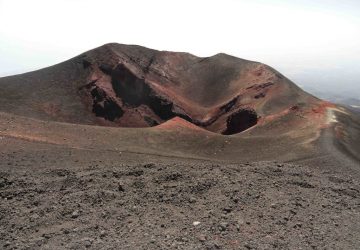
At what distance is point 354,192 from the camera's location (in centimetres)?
1881

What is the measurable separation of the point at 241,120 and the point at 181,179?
2254 centimetres

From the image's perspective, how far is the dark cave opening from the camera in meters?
38.1

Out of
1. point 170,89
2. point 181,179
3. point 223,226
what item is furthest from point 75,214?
point 170,89

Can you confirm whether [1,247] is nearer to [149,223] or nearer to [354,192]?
[149,223]

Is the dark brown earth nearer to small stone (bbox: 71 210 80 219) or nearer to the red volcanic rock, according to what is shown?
small stone (bbox: 71 210 80 219)

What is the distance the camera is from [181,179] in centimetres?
1748

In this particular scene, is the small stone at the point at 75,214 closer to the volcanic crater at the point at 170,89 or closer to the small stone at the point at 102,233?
the small stone at the point at 102,233

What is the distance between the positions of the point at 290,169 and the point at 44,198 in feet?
36.9

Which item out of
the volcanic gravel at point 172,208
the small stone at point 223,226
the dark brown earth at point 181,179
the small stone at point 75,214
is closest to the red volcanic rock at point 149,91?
the dark brown earth at point 181,179

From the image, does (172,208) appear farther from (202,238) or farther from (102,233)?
(102,233)

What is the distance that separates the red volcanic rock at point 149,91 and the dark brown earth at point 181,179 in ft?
1.07

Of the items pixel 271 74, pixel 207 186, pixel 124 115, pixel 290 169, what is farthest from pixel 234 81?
pixel 207 186

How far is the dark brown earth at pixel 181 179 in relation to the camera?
1273 cm

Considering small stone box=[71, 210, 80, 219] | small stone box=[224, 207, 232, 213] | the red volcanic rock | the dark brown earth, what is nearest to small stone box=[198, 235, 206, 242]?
the dark brown earth
